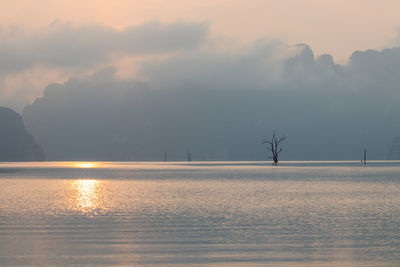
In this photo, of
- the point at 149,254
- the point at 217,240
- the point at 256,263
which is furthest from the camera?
the point at 217,240

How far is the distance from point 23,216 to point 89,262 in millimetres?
21090

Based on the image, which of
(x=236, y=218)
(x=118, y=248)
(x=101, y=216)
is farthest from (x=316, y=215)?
(x=118, y=248)

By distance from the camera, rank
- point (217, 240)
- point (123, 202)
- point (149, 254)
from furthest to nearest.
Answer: point (123, 202), point (217, 240), point (149, 254)

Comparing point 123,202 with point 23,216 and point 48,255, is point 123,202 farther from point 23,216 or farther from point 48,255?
point 48,255

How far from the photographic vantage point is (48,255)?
27781mm

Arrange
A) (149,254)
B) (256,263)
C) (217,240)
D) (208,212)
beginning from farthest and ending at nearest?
(208,212) → (217,240) → (149,254) → (256,263)

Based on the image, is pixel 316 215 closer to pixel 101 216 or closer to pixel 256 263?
pixel 101 216

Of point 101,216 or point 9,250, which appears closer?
point 9,250

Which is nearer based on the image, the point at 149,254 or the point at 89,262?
the point at 89,262

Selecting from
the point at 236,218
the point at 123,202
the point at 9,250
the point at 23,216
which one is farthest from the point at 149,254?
the point at 123,202

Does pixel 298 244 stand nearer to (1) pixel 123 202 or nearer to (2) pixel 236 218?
(2) pixel 236 218

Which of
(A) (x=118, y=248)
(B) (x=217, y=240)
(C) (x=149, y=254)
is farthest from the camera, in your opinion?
(B) (x=217, y=240)

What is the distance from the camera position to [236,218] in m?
43.3

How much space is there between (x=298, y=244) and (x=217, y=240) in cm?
407
